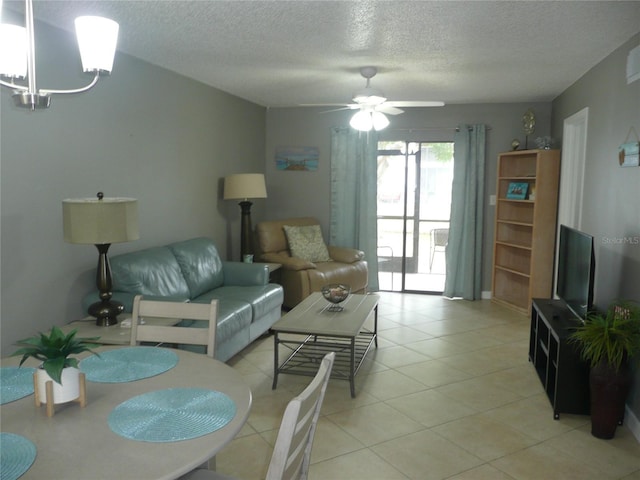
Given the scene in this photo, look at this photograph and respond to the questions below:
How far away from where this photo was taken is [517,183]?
19.1ft

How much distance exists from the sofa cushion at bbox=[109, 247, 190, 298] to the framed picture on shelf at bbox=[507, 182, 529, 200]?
381 centimetres

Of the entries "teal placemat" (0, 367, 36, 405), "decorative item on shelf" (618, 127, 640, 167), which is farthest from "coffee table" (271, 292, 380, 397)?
"decorative item on shelf" (618, 127, 640, 167)

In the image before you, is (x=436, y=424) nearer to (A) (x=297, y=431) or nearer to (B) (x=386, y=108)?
(A) (x=297, y=431)

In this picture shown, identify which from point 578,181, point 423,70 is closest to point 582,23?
point 423,70

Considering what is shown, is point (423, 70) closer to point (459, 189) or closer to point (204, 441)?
point (459, 189)

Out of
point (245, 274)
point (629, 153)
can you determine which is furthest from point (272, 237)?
point (629, 153)

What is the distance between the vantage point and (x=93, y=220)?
8.89 ft

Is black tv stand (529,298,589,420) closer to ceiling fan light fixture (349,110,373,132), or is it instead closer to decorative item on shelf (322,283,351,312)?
decorative item on shelf (322,283,351,312)

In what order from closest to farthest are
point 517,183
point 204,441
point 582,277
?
point 204,441
point 582,277
point 517,183

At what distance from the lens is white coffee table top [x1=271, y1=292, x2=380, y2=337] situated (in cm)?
338

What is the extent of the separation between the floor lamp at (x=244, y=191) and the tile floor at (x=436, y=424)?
1.50 metres

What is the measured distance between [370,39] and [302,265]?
2.62m

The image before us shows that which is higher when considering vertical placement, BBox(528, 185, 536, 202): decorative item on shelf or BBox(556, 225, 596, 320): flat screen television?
BBox(528, 185, 536, 202): decorative item on shelf

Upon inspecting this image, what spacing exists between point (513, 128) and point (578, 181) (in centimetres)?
132
